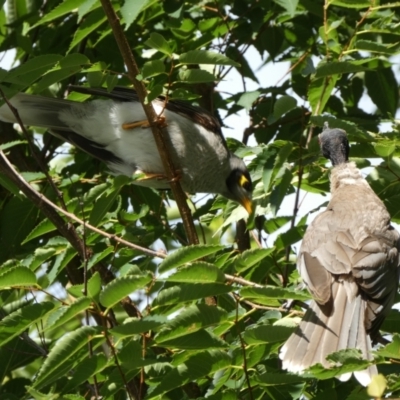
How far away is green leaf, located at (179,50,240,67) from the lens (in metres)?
3.82

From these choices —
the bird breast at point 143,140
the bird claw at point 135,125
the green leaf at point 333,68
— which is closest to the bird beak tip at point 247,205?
the green leaf at point 333,68

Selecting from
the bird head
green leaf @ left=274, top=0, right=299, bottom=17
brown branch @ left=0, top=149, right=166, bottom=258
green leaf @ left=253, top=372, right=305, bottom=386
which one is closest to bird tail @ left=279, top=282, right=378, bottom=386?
green leaf @ left=253, top=372, right=305, bottom=386

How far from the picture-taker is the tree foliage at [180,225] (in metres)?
3.06

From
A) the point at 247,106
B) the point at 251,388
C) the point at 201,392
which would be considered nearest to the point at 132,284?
the point at 251,388

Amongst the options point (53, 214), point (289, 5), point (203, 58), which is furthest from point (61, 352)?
point (289, 5)

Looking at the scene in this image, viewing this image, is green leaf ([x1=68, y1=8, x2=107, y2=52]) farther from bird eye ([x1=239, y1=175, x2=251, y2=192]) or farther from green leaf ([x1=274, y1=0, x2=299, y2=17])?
bird eye ([x1=239, y1=175, x2=251, y2=192])

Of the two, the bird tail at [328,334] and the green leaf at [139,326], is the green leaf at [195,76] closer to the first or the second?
the bird tail at [328,334]

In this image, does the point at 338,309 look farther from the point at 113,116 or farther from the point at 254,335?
the point at 113,116

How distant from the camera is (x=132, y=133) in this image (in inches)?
221

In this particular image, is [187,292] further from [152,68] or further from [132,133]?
[132,133]

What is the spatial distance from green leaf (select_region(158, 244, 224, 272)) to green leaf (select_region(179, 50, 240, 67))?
3.50ft

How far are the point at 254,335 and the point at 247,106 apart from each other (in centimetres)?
192

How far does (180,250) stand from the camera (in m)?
3.06

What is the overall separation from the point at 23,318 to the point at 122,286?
Result: 412 millimetres
